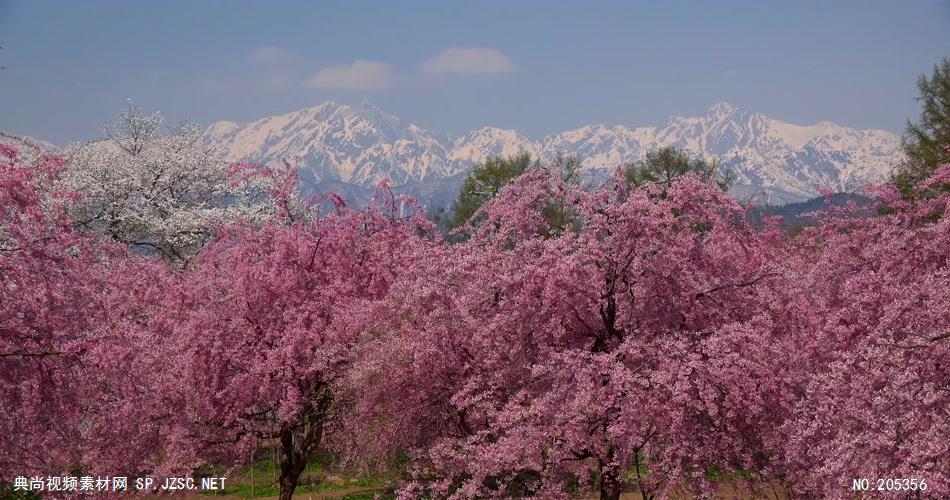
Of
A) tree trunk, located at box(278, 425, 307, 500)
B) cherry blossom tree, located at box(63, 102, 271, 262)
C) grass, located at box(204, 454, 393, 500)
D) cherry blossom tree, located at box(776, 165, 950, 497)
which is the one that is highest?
cherry blossom tree, located at box(63, 102, 271, 262)

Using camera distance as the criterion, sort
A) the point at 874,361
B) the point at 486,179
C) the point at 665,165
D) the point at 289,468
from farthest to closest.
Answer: the point at 665,165 → the point at 486,179 → the point at 289,468 → the point at 874,361

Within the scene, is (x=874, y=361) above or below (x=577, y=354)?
below

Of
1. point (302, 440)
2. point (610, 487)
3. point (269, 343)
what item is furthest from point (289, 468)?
point (610, 487)

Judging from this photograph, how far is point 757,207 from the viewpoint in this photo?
21.0 meters

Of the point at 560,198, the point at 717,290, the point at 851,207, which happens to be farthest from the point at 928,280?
the point at 851,207

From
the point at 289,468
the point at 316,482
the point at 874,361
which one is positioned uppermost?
the point at 874,361

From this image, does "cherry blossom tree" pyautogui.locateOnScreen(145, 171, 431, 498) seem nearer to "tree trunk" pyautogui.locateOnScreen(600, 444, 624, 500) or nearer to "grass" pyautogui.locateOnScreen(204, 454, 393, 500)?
"tree trunk" pyautogui.locateOnScreen(600, 444, 624, 500)

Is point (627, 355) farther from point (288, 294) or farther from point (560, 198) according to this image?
point (288, 294)

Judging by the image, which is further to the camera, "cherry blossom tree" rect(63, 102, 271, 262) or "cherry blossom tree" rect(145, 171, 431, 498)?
"cherry blossom tree" rect(63, 102, 271, 262)

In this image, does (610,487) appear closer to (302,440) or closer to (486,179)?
(302,440)

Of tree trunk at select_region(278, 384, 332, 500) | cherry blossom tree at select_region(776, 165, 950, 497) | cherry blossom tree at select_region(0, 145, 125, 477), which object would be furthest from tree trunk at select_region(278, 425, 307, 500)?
cherry blossom tree at select_region(776, 165, 950, 497)

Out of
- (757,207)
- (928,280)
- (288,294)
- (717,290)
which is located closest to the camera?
(928,280)

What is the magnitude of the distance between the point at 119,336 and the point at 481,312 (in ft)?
20.6

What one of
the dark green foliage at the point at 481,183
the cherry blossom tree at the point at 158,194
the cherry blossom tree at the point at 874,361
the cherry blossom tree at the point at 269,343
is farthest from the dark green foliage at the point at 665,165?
the cherry blossom tree at the point at 269,343
